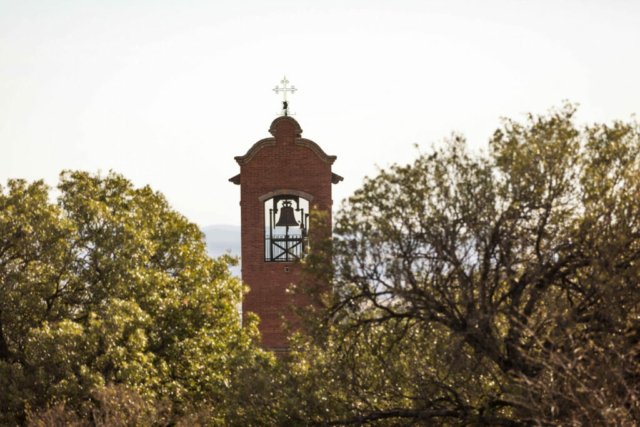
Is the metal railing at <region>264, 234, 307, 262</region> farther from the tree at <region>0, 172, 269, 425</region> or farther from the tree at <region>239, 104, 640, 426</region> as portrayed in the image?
the tree at <region>239, 104, 640, 426</region>

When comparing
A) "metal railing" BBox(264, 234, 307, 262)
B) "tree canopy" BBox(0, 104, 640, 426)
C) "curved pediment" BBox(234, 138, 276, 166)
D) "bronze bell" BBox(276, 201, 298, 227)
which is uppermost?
"curved pediment" BBox(234, 138, 276, 166)

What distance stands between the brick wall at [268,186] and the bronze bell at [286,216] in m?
0.63

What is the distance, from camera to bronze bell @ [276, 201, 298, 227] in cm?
2652

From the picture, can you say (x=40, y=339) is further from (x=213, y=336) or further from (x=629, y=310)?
(x=629, y=310)

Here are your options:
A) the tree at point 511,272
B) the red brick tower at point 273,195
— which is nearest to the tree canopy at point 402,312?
the tree at point 511,272

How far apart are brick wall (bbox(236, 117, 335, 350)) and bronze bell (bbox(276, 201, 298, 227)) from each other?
63 cm

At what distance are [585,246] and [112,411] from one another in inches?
394

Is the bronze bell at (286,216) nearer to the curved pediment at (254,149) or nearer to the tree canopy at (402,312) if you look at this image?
the curved pediment at (254,149)

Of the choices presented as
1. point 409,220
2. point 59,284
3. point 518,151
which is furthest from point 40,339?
point 518,151

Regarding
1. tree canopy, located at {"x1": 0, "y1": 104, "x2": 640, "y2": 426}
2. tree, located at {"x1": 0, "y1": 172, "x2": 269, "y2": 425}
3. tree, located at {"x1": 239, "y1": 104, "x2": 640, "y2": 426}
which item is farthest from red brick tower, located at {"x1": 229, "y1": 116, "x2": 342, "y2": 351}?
tree, located at {"x1": 239, "y1": 104, "x2": 640, "y2": 426}

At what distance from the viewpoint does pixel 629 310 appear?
1212 cm

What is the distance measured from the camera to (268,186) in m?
26.2

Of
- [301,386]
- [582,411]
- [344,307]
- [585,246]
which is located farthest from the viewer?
[301,386]

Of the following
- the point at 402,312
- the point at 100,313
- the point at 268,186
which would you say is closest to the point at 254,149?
the point at 268,186
